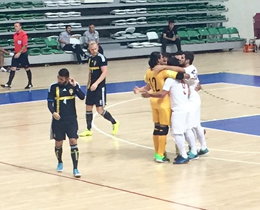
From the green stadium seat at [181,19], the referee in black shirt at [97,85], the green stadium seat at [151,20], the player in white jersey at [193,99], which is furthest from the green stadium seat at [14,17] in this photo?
the player in white jersey at [193,99]

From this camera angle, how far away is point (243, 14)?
106 ft

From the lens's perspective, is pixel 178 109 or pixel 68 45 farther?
pixel 68 45

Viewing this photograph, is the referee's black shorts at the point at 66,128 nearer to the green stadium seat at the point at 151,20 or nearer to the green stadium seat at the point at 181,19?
the green stadium seat at the point at 151,20

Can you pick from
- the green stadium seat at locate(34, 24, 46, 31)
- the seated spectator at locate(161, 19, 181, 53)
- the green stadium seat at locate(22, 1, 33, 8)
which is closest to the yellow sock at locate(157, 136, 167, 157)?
the green stadium seat at locate(34, 24, 46, 31)

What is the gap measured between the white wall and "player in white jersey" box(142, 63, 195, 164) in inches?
910

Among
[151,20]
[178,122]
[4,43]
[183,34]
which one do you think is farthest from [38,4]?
[178,122]

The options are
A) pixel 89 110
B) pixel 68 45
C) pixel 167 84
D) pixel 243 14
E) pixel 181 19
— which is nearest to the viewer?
pixel 167 84

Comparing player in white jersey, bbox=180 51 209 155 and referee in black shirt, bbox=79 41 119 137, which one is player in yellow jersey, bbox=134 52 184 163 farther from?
referee in black shirt, bbox=79 41 119 137

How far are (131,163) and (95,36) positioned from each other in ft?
55.5

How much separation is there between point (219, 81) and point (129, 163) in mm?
10528

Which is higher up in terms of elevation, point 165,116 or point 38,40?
point 38,40

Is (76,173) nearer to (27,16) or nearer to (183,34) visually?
(27,16)

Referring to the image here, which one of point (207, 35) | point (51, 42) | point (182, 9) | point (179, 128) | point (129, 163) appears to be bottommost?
point (129, 163)

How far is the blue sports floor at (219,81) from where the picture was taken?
12.8 m
